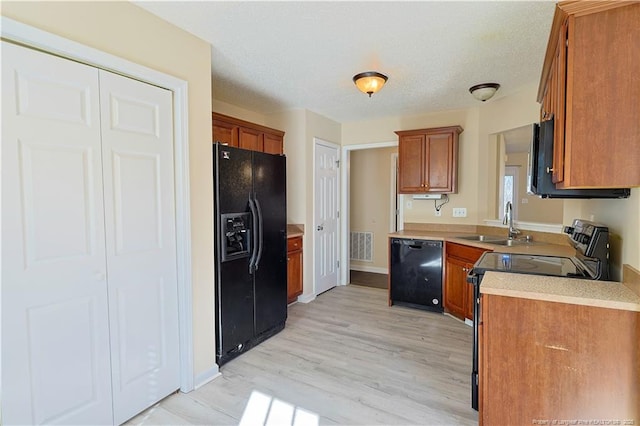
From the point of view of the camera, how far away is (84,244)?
173cm

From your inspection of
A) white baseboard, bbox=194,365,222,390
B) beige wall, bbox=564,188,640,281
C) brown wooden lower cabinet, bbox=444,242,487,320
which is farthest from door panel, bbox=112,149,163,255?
brown wooden lower cabinet, bbox=444,242,487,320

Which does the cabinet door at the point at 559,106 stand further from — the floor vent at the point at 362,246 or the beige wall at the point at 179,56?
the floor vent at the point at 362,246

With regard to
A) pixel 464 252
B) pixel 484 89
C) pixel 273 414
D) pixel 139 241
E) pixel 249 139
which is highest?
pixel 484 89

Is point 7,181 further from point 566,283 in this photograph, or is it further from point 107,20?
point 566,283

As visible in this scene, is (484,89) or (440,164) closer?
(484,89)

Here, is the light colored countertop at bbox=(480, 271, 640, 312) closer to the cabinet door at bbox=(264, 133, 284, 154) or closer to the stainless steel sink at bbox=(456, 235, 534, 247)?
the stainless steel sink at bbox=(456, 235, 534, 247)

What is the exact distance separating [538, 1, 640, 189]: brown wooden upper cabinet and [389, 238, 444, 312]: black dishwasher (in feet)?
7.65

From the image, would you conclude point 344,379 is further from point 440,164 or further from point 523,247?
point 440,164

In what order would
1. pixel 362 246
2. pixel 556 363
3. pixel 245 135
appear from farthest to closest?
1. pixel 362 246
2. pixel 245 135
3. pixel 556 363

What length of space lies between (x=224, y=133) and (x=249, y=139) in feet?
1.15

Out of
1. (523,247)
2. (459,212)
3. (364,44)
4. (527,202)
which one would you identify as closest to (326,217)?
(459,212)

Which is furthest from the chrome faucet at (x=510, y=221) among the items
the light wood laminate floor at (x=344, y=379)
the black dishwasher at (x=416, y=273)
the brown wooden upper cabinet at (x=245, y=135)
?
the brown wooden upper cabinet at (x=245, y=135)

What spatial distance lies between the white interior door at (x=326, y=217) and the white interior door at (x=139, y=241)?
2.40 m

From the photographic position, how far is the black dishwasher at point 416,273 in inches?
148
